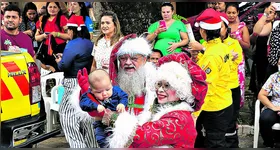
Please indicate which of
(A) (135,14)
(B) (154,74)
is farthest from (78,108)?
(A) (135,14)

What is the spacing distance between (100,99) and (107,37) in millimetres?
2558

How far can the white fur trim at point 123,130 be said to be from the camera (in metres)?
3.27

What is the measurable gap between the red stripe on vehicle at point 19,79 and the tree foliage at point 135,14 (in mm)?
3572

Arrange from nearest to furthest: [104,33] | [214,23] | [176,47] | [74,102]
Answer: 1. [74,102]
2. [214,23]
3. [104,33]
4. [176,47]

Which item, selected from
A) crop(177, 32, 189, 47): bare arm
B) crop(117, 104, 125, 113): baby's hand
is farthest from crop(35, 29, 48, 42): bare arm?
crop(117, 104, 125, 113): baby's hand

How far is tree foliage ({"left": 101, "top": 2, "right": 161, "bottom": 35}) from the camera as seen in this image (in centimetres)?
875

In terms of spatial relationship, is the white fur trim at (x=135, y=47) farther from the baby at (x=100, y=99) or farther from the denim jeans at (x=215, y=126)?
the denim jeans at (x=215, y=126)

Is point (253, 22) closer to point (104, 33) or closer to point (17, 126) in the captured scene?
point (104, 33)

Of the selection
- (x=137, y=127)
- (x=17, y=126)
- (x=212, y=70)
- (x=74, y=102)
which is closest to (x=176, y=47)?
(x=212, y=70)

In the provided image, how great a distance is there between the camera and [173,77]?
3514 mm

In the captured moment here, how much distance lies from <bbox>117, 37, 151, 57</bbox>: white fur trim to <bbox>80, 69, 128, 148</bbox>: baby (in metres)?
0.78

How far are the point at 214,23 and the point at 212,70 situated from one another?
0.57 m

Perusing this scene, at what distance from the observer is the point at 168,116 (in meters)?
3.31

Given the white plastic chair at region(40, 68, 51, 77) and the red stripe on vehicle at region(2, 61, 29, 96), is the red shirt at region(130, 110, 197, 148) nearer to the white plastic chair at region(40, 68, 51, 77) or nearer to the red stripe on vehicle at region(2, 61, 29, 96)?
the red stripe on vehicle at region(2, 61, 29, 96)
